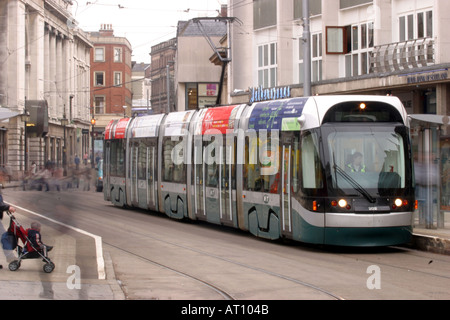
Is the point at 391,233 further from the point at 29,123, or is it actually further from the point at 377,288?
the point at 29,123

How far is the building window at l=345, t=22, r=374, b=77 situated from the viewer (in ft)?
104

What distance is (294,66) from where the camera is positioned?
3731cm

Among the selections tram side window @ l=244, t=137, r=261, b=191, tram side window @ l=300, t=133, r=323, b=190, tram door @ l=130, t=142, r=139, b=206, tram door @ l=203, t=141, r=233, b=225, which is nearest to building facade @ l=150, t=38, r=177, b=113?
tram door @ l=130, t=142, r=139, b=206

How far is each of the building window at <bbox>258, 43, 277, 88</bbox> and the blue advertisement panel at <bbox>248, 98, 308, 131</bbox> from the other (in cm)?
2166

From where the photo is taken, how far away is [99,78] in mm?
117562

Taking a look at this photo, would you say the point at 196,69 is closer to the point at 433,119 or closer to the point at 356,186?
the point at 433,119

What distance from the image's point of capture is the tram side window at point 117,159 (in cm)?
2722

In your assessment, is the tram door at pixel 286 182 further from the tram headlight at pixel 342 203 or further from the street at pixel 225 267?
the tram headlight at pixel 342 203

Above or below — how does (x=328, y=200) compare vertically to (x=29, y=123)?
below

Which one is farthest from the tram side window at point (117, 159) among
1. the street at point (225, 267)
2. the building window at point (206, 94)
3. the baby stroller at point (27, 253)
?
the building window at point (206, 94)

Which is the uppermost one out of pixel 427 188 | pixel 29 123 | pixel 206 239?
pixel 29 123

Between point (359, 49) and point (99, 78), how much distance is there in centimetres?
8903
